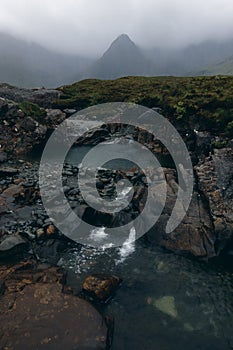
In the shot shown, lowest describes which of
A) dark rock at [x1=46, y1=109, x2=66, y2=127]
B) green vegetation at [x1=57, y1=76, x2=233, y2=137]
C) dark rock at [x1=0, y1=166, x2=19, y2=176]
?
dark rock at [x1=0, y1=166, x2=19, y2=176]

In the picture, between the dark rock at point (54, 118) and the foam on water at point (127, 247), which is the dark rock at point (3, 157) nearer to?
the dark rock at point (54, 118)

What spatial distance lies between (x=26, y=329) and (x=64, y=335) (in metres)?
1.66

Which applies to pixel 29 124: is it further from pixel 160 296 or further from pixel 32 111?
pixel 160 296

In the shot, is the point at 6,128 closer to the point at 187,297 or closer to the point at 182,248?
the point at 182,248

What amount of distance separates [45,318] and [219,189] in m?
14.5

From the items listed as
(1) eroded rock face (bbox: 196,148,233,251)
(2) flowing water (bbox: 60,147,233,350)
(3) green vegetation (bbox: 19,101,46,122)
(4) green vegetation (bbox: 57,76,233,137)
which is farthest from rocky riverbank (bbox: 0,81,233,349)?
(3) green vegetation (bbox: 19,101,46,122)

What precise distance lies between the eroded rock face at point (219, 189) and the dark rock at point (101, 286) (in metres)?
7.24

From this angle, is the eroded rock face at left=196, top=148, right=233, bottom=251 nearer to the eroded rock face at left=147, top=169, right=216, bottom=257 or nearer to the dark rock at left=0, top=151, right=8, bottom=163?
the eroded rock face at left=147, top=169, right=216, bottom=257

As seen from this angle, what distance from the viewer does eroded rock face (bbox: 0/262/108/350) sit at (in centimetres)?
1243

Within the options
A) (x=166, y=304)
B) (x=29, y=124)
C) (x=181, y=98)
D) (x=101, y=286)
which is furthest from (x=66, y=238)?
Result: (x=181, y=98)

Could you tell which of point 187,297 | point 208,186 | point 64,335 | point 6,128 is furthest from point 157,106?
point 64,335

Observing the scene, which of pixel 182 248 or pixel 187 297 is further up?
pixel 182 248

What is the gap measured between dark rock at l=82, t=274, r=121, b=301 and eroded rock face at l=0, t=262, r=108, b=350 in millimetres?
918

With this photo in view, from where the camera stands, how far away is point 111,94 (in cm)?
5825
